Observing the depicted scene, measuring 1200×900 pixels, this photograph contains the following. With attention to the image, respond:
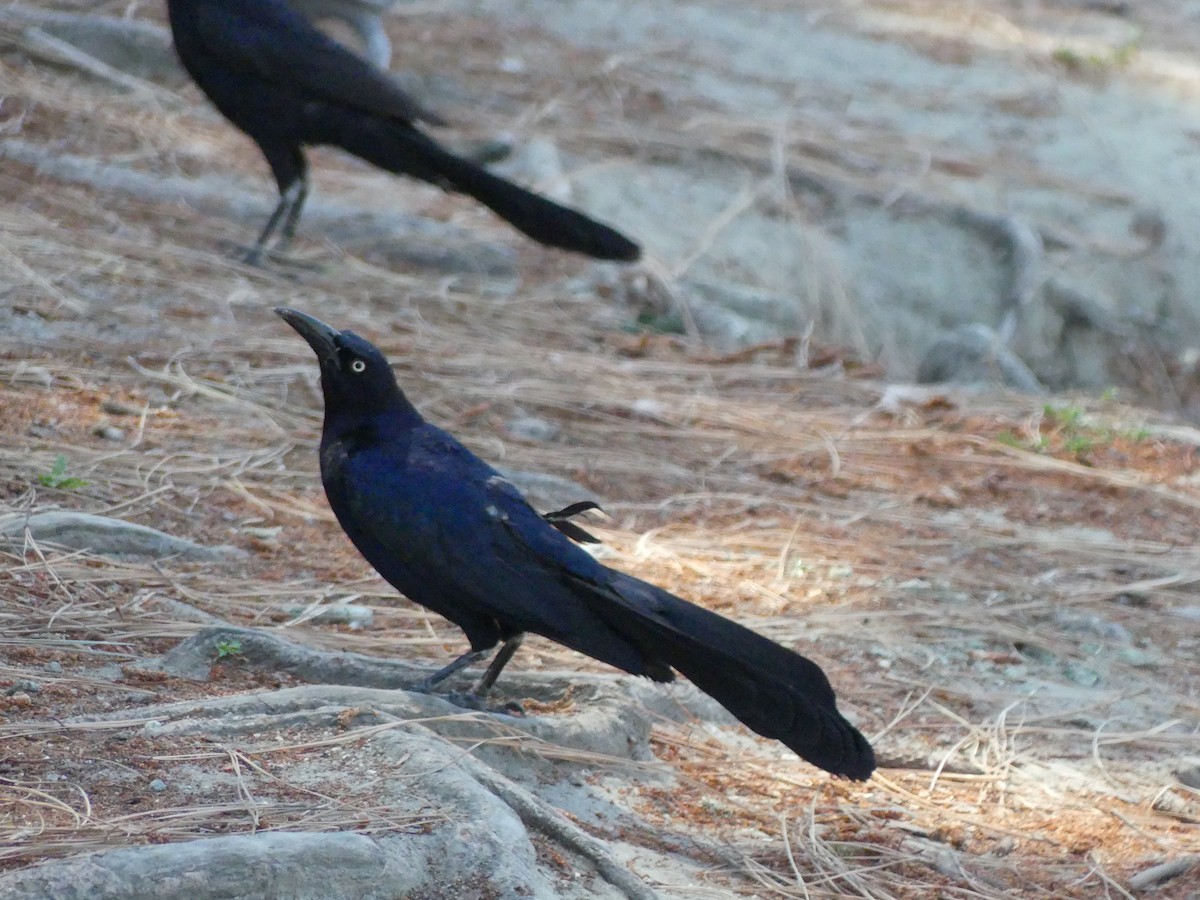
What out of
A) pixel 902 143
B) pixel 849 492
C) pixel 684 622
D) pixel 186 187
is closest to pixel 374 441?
pixel 684 622

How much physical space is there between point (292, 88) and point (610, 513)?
2.54 metres

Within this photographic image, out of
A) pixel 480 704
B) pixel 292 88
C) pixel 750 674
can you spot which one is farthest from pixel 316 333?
pixel 292 88

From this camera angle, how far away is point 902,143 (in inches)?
352

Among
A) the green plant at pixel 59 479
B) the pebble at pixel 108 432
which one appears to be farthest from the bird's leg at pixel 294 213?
the green plant at pixel 59 479

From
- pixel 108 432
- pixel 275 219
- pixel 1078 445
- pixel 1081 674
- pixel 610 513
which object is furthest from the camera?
pixel 275 219

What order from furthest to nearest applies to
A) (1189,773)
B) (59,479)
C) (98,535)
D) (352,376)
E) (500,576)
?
1. (59,479)
2. (98,535)
3. (1189,773)
4. (352,376)
5. (500,576)

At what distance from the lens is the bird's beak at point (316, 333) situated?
3062 millimetres

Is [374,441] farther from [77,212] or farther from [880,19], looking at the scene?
[880,19]

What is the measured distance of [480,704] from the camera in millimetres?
2799

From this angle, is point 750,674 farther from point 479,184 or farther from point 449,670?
point 479,184

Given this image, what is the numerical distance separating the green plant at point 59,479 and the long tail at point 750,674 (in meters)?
1.63

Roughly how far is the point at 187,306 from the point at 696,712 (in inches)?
113

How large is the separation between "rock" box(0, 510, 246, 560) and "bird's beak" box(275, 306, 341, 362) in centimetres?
72

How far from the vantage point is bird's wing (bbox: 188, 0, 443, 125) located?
5812 millimetres
